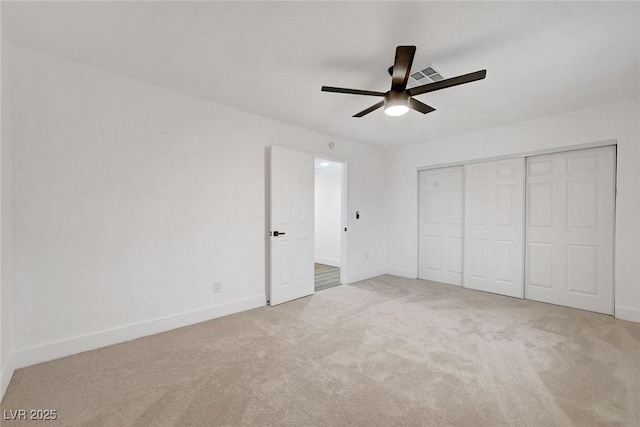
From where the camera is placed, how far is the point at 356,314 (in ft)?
11.1

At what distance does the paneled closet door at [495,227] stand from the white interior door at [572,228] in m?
0.13

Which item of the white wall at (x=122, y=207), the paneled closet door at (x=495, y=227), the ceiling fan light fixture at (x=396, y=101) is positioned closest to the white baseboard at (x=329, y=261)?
the paneled closet door at (x=495, y=227)

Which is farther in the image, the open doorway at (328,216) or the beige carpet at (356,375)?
the open doorway at (328,216)

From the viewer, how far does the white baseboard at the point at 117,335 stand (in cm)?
223

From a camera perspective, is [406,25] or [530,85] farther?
[530,85]

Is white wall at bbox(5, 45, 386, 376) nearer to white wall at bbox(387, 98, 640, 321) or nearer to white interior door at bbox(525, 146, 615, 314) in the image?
white wall at bbox(387, 98, 640, 321)

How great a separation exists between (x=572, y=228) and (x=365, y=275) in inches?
120

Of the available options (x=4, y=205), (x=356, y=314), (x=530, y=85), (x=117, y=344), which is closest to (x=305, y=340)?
(x=356, y=314)

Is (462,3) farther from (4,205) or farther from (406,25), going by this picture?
(4,205)

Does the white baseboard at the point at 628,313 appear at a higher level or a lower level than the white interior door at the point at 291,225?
lower

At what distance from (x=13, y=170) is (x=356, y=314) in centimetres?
348

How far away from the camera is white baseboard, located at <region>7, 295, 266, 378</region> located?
223 centimetres

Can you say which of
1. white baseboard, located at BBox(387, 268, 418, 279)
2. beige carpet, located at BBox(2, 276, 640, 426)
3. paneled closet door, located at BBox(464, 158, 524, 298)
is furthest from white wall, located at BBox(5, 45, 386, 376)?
paneled closet door, located at BBox(464, 158, 524, 298)

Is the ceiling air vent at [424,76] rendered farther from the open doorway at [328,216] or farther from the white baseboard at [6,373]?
the white baseboard at [6,373]
